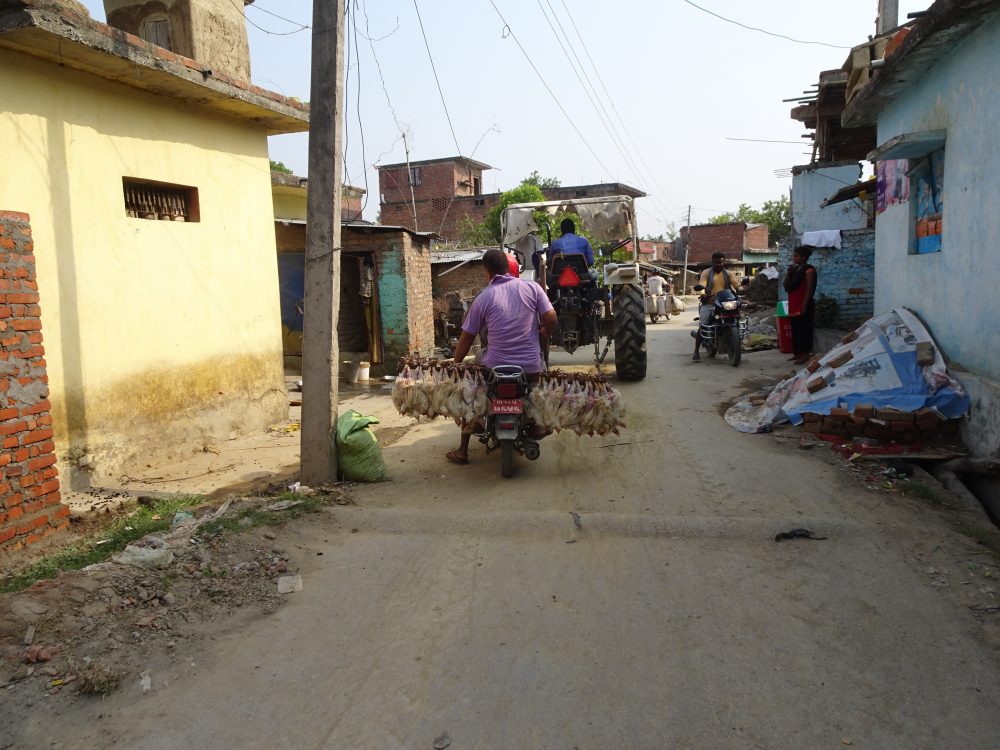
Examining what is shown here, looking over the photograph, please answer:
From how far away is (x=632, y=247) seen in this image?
486 inches

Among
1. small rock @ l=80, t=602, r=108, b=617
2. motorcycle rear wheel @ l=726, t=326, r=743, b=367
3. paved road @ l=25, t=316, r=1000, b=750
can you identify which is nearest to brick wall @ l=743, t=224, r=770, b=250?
motorcycle rear wheel @ l=726, t=326, r=743, b=367

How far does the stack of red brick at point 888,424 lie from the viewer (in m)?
5.90

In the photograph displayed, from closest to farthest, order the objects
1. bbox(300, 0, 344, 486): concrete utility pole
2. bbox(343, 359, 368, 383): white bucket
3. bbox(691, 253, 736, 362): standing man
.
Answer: bbox(300, 0, 344, 486): concrete utility pole, bbox(691, 253, 736, 362): standing man, bbox(343, 359, 368, 383): white bucket

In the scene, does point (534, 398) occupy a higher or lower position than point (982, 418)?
higher

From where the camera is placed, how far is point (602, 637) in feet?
10.8

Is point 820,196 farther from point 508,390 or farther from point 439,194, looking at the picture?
point 439,194

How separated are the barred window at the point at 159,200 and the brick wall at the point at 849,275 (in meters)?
10.2

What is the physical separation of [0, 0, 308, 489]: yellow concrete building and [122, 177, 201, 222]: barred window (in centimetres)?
2

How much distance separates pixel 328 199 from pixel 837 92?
15032 millimetres

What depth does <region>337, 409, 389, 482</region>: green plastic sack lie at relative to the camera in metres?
5.75

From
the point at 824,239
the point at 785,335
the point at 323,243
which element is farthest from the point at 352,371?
the point at 824,239

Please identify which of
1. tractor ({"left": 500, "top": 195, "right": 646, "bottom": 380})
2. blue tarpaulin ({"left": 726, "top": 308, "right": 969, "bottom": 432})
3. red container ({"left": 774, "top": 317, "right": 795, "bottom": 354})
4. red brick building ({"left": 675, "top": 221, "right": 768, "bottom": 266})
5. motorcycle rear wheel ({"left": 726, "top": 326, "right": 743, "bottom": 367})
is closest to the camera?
blue tarpaulin ({"left": 726, "top": 308, "right": 969, "bottom": 432})

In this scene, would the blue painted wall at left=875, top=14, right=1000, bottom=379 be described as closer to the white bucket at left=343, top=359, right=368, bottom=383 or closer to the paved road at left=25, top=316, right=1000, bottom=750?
the paved road at left=25, top=316, right=1000, bottom=750

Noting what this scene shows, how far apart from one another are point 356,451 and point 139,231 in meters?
3.28
